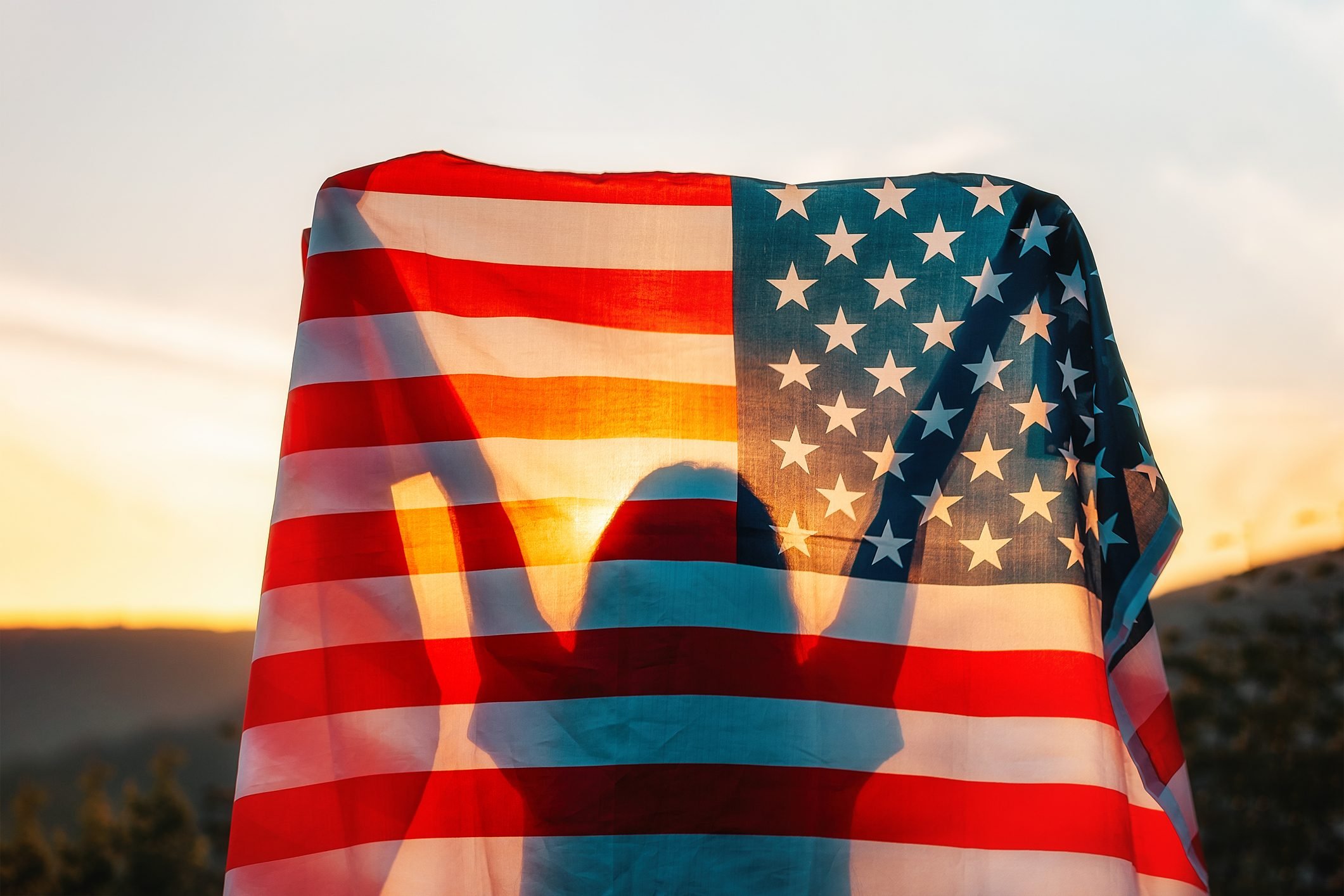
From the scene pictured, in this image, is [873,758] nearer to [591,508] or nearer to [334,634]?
[591,508]

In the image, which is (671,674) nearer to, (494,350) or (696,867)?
(696,867)

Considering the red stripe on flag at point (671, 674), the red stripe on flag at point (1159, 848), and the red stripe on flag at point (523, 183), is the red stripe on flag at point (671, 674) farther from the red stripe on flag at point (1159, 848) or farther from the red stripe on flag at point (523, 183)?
the red stripe on flag at point (523, 183)

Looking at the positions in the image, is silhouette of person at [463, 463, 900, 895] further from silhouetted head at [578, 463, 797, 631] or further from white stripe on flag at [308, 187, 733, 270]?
white stripe on flag at [308, 187, 733, 270]

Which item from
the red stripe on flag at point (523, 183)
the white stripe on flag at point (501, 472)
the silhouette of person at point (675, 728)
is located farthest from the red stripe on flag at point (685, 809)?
the red stripe on flag at point (523, 183)

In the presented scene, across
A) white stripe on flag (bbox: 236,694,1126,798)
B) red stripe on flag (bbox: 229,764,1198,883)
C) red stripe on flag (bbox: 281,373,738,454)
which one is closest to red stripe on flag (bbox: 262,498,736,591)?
red stripe on flag (bbox: 281,373,738,454)

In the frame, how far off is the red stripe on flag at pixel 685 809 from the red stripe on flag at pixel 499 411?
2.98ft

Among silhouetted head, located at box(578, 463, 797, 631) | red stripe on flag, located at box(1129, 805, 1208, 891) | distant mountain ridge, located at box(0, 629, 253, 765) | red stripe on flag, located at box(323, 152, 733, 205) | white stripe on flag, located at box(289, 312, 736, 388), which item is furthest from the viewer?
distant mountain ridge, located at box(0, 629, 253, 765)

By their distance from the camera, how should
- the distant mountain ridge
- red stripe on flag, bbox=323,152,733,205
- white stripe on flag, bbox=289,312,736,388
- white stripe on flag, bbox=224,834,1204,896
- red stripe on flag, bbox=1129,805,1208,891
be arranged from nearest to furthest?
white stripe on flag, bbox=224,834,1204,896
red stripe on flag, bbox=1129,805,1208,891
white stripe on flag, bbox=289,312,736,388
red stripe on flag, bbox=323,152,733,205
the distant mountain ridge

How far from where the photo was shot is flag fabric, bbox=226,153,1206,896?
2.88 m

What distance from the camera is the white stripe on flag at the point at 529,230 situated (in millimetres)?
3229

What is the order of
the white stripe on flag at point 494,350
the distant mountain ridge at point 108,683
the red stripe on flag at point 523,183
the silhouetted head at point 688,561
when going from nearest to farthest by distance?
the silhouetted head at point 688,561 → the white stripe on flag at point 494,350 → the red stripe on flag at point 523,183 → the distant mountain ridge at point 108,683

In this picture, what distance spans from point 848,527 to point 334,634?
4.64ft

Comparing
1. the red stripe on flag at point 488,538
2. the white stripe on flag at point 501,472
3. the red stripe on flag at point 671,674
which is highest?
the white stripe on flag at point 501,472

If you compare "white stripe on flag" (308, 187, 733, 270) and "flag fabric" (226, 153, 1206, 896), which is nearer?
"flag fabric" (226, 153, 1206, 896)
